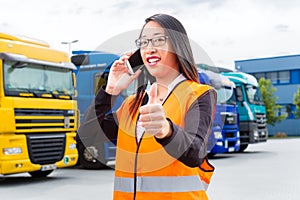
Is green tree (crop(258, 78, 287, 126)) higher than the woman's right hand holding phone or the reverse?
the reverse

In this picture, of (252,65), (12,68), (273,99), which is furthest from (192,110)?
(252,65)

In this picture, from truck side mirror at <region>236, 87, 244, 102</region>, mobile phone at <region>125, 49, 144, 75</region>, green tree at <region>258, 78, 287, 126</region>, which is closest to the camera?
mobile phone at <region>125, 49, 144, 75</region>

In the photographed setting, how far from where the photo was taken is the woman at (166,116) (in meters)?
1.51

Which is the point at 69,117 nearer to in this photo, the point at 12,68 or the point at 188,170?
the point at 12,68

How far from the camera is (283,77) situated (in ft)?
141

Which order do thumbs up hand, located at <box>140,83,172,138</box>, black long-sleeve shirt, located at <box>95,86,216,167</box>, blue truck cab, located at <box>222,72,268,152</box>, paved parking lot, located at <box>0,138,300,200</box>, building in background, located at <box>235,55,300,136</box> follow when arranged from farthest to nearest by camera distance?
building in background, located at <box>235,55,300,136</box>
blue truck cab, located at <box>222,72,268,152</box>
paved parking lot, located at <box>0,138,300,200</box>
black long-sleeve shirt, located at <box>95,86,216,167</box>
thumbs up hand, located at <box>140,83,172,138</box>

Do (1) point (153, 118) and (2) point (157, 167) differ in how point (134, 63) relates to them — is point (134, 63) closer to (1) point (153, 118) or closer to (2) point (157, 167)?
(2) point (157, 167)

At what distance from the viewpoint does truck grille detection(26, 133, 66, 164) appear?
8.96m

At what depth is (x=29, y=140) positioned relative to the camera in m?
8.91

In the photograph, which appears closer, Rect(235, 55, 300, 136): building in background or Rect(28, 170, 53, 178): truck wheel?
Rect(28, 170, 53, 178): truck wheel

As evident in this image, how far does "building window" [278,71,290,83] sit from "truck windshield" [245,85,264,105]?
2603cm

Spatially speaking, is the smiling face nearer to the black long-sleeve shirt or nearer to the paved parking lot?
the black long-sleeve shirt

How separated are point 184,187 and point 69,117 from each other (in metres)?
8.43

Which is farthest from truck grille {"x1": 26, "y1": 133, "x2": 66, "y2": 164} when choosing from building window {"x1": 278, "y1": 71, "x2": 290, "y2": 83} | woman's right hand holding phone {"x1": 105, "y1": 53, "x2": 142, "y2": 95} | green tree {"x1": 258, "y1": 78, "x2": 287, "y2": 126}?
building window {"x1": 278, "y1": 71, "x2": 290, "y2": 83}
